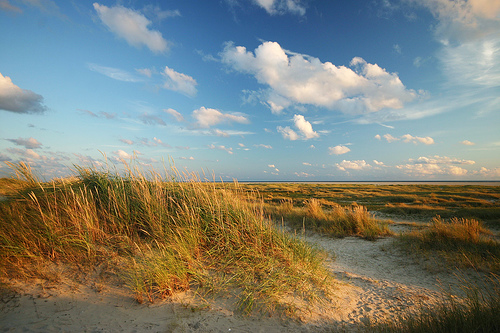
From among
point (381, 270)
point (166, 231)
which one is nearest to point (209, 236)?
point (166, 231)

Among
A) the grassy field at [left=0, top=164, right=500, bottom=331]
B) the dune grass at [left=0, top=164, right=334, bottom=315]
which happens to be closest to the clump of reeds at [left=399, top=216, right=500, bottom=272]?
the grassy field at [left=0, top=164, right=500, bottom=331]

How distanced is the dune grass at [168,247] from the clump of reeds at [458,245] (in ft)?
15.1

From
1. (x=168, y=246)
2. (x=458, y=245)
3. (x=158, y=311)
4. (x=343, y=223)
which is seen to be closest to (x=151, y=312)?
(x=158, y=311)

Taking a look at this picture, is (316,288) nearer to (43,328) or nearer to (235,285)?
(235,285)

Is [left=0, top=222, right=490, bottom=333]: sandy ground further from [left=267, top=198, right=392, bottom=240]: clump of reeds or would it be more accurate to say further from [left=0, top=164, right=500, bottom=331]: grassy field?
[left=267, top=198, right=392, bottom=240]: clump of reeds

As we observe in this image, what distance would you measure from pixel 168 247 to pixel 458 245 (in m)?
9.14

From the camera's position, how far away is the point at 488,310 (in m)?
2.77

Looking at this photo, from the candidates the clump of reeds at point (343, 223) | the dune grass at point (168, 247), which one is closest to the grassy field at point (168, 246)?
the dune grass at point (168, 247)

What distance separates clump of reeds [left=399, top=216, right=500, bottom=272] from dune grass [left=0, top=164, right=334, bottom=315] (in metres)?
4.61

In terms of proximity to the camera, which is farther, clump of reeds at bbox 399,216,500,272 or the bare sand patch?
clump of reeds at bbox 399,216,500,272

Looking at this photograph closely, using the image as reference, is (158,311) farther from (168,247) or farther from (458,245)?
(458,245)

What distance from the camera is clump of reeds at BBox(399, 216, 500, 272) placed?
20.4 ft

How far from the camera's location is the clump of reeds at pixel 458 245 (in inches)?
245

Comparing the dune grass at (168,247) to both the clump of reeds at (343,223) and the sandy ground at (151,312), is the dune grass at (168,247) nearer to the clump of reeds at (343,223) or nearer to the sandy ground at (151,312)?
the sandy ground at (151,312)
